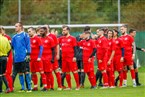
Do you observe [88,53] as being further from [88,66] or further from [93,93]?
[93,93]

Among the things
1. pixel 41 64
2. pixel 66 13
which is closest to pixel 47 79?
pixel 41 64

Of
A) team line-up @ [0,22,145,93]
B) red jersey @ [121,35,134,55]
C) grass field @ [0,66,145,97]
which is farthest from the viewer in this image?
red jersey @ [121,35,134,55]

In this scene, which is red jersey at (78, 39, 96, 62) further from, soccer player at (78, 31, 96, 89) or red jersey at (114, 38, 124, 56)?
red jersey at (114, 38, 124, 56)

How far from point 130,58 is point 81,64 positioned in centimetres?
171

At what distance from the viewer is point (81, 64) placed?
2806cm

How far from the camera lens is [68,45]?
26.9 metres

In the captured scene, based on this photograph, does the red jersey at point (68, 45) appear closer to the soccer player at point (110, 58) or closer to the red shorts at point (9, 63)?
the soccer player at point (110, 58)

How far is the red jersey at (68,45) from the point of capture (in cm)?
2683

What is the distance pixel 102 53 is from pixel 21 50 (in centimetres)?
323

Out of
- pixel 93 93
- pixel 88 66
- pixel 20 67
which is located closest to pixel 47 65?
pixel 20 67

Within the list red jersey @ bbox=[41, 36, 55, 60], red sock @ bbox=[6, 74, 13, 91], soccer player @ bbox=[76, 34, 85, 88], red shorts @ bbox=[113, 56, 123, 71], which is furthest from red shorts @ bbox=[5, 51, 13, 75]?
red shorts @ bbox=[113, 56, 123, 71]

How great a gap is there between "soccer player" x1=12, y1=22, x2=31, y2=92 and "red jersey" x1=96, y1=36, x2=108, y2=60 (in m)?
2.96

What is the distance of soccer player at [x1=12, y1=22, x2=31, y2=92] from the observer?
84.3 ft

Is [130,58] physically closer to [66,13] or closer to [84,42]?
[84,42]
